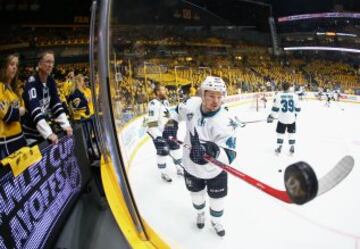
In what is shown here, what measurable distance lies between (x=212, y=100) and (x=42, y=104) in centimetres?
104

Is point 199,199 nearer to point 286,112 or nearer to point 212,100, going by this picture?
point 212,100

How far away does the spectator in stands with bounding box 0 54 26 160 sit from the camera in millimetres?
1554

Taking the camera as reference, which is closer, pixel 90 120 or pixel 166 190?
pixel 166 190

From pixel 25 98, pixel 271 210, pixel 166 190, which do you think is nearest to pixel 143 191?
pixel 166 190

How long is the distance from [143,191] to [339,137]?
3.67m

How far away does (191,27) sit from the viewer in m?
10.5

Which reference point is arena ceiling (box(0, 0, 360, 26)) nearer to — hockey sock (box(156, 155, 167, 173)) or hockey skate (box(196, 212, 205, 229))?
hockey sock (box(156, 155, 167, 173))

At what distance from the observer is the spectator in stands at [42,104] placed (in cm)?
167

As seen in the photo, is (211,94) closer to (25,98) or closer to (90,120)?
(25,98)

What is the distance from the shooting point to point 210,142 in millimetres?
1645

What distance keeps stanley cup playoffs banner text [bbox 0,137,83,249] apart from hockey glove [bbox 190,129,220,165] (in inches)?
30.5

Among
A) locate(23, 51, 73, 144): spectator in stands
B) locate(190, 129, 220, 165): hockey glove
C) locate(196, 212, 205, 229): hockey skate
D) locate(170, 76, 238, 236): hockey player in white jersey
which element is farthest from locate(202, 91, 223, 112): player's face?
locate(23, 51, 73, 144): spectator in stands

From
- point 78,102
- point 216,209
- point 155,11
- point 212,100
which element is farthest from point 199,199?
point 155,11

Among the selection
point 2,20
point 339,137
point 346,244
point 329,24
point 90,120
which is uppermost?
point 2,20
